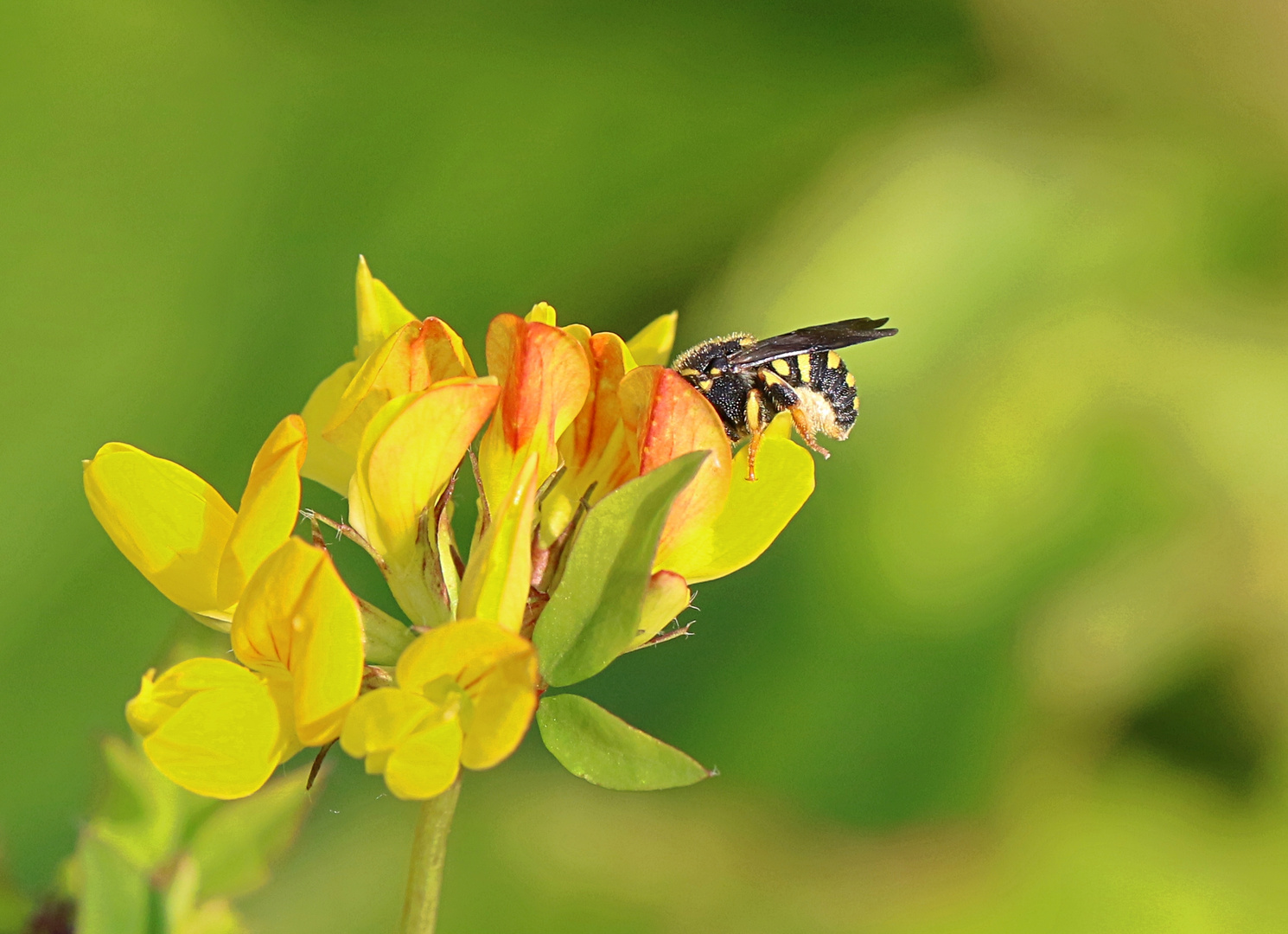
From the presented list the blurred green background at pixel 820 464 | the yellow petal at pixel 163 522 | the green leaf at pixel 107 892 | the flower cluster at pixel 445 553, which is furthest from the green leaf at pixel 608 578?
the blurred green background at pixel 820 464

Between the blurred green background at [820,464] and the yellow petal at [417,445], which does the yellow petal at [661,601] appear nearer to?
the yellow petal at [417,445]

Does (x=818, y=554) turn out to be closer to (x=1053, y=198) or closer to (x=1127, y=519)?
(x=1127, y=519)

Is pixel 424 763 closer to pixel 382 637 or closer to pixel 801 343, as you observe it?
pixel 382 637

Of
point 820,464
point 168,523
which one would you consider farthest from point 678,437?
point 820,464

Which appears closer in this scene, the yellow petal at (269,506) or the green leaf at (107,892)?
A: the yellow petal at (269,506)

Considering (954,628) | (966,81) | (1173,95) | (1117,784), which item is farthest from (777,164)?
(1117,784)

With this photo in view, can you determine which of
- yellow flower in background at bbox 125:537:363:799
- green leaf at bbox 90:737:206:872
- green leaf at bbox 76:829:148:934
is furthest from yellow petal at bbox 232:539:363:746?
green leaf at bbox 90:737:206:872
